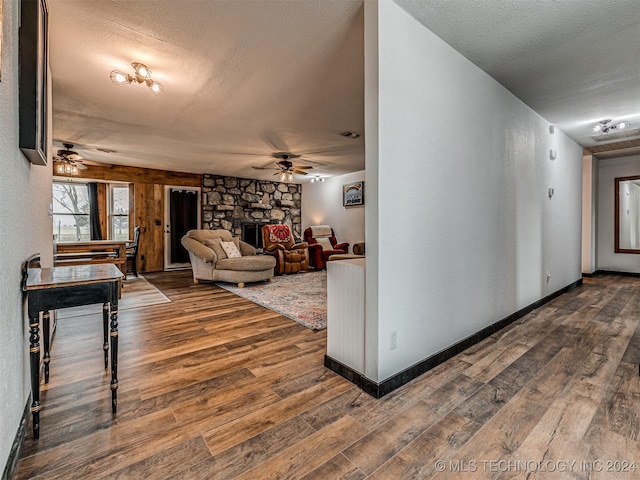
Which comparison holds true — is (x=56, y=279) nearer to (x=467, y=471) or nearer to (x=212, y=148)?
(x=467, y=471)

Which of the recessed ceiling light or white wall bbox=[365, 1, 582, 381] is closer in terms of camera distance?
white wall bbox=[365, 1, 582, 381]

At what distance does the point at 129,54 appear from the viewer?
2.31 m

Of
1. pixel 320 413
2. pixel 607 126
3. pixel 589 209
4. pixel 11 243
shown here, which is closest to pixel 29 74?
pixel 11 243

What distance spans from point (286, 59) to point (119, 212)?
21.3 feet

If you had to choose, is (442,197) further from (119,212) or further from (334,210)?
(119,212)

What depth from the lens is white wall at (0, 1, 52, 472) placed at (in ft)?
3.55

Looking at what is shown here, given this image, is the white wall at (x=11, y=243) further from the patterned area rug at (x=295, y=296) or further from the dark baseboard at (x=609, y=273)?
the dark baseboard at (x=609, y=273)

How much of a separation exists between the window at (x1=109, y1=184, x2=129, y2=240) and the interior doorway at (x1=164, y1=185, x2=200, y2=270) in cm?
99

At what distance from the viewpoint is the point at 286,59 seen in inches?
94.2

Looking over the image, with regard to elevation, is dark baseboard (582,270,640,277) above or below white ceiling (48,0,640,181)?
below

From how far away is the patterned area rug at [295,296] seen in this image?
331 centimetres

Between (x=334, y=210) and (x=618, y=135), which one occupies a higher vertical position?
(x=618, y=135)

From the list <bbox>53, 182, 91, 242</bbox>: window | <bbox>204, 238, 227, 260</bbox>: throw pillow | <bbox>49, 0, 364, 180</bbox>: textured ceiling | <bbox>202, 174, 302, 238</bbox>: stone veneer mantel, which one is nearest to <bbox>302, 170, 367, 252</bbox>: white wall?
<bbox>202, 174, 302, 238</bbox>: stone veneer mantel

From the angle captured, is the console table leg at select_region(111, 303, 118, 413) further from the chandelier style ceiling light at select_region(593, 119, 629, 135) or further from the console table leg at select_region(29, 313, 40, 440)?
the chandelier style ceiling light at select_region(593, 119, 629, 135)
